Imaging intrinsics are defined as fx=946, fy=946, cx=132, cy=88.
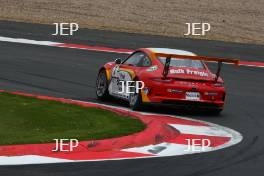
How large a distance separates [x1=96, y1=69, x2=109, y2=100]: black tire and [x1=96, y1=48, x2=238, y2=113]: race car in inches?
29.1

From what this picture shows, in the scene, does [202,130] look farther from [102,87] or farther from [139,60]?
[102,87]

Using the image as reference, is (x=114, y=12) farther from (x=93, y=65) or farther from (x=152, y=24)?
(x=93, y=65)

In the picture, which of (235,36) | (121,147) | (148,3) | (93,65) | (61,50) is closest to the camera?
(121,147)

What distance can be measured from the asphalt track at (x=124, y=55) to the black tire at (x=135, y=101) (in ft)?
3.24

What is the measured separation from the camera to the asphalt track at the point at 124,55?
36.5 ft

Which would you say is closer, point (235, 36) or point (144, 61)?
point (144, 61)

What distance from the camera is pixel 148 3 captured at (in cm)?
4191

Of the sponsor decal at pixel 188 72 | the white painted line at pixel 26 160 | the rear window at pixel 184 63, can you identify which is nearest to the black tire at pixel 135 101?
the sponsor decal at pixel 188 72

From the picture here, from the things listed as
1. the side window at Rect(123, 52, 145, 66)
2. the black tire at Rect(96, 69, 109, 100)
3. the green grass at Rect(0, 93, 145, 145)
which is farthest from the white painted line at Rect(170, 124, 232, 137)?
the black tire at Rect(96, 69, 109, 100)

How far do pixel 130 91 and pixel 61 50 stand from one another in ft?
35.2

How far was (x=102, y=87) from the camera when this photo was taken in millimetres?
19469

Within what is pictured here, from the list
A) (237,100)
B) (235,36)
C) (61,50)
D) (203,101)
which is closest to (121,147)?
(203,101)

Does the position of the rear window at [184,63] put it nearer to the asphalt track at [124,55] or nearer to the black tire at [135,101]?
the black tire at [135,101]

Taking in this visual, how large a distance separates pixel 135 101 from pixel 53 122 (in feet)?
11.8
